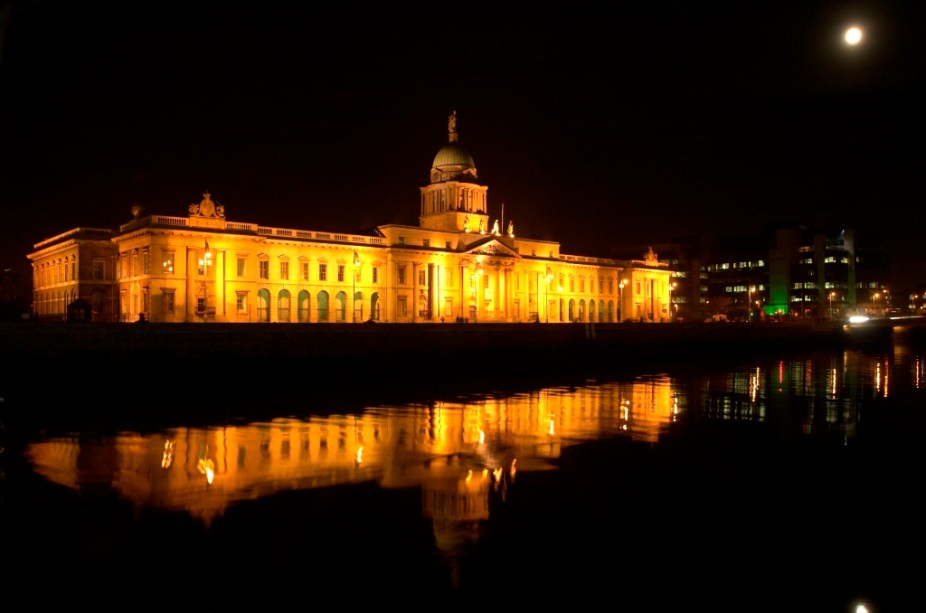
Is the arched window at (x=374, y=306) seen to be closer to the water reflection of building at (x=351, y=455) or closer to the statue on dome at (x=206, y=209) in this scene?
the statue on dome at (x=206, y=209)

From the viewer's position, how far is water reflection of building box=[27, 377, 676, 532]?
17.1m

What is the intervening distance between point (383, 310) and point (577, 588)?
231 feet

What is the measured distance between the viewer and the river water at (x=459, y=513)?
1205 cm

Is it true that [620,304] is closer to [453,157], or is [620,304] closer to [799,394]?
[453,157]

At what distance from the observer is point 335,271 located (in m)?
77.5

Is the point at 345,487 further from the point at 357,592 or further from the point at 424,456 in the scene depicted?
the point at 357,592

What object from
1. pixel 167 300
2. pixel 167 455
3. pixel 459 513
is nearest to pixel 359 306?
pixel 167 300

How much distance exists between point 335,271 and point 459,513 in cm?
6329

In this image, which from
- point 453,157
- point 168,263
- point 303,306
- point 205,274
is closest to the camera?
point 168,263

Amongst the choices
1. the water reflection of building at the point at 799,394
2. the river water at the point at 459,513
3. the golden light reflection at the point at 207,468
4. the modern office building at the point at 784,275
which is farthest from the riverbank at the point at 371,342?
the modern office building at the point at 784,275

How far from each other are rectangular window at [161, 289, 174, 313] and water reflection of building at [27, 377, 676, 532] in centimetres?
3896

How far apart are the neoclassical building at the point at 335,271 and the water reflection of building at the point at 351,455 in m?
31.1

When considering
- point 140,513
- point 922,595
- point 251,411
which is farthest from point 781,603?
point 251,411

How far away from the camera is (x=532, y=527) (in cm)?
1488
